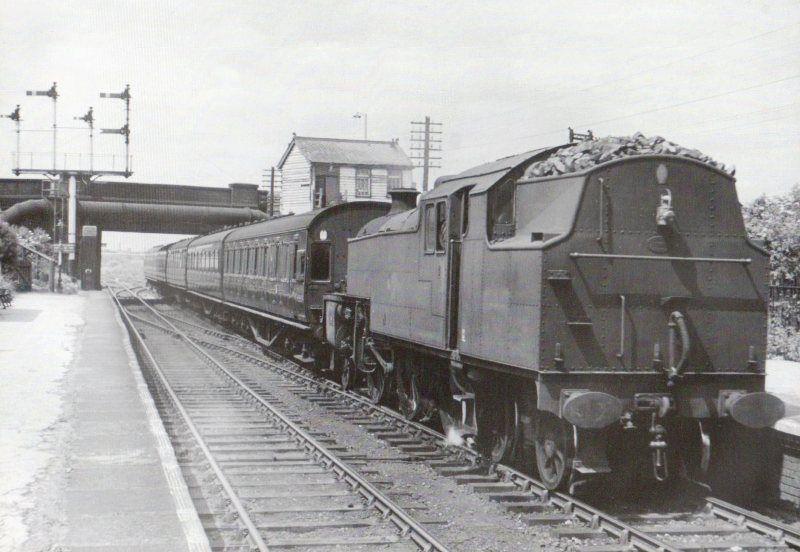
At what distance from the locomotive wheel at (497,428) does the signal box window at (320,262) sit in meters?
8.20

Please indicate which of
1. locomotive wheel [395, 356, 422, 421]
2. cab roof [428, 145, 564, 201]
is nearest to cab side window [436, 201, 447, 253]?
cab roof [428, 145, 564, 201]

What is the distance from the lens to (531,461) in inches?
359

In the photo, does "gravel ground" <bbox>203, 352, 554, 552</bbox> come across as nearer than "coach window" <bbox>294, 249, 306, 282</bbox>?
Yes

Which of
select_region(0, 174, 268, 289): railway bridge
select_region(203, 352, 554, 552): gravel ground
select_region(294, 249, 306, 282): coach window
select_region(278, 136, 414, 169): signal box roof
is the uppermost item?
select_region(278, 136, 414, 169): signal box roof

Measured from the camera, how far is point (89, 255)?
4675 cm

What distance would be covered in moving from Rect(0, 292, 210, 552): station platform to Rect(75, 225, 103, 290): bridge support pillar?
96.7 feet

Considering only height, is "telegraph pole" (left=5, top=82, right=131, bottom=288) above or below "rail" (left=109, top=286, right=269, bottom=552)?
above

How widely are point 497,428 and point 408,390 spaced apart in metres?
2.95

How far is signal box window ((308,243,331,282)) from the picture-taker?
55.3 feet

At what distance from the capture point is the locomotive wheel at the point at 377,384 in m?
12.8

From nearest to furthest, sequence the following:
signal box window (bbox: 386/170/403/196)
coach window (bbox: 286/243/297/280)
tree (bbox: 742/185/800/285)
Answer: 1. tree (bbox: 742/185/800/285)
2. coach window (bbox: 286/243/297/280)
3. signal box window (bbox: 386/170/403/196)

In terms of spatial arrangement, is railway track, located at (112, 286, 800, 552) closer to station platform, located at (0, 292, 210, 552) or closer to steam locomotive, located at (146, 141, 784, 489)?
steam locomotive, located at (146, 141, 784, 489)

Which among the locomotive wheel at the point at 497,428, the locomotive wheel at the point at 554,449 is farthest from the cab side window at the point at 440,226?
the locomotive wheel at the point at 554,449

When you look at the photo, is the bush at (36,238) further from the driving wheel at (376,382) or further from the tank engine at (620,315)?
the tank engine at (620,315)
